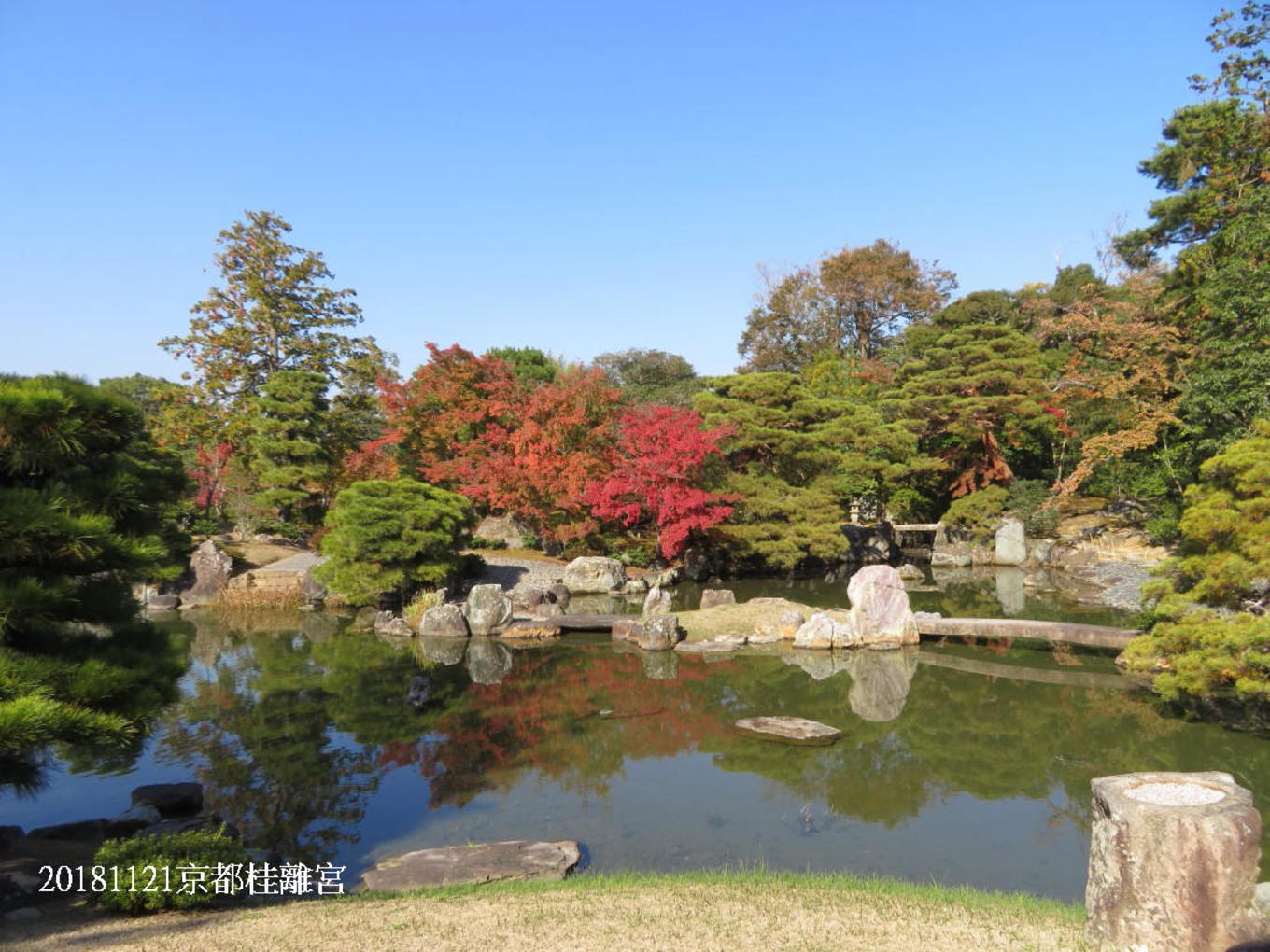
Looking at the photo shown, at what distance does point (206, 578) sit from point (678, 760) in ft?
49.4

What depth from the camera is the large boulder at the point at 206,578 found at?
1869 centimetres

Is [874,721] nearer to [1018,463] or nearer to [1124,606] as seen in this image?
[1124,606]

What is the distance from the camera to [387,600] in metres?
17.1

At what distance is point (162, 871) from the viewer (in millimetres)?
4520

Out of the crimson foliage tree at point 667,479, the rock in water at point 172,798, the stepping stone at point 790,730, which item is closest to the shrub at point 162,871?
the rock in water at point 172,798

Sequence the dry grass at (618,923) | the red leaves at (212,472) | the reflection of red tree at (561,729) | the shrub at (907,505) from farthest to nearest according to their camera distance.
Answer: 1. the shrub at (907,505)
2. the red leaves at (212,472)
3. the reflection of red tree at (561,729)
4. the dry grass at (618,923)

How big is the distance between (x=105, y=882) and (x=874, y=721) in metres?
8.10

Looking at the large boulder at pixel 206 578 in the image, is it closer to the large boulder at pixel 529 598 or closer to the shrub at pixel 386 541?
the shrub at pixel 386 541

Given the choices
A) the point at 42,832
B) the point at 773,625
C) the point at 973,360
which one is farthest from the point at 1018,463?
the point at 42,832

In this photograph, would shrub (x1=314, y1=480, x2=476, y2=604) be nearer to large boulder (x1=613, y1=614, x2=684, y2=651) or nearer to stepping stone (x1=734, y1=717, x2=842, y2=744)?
large boulder (x1=613, y1=614, x2=684, y2=651)

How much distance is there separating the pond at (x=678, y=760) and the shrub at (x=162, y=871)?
53.9 inches

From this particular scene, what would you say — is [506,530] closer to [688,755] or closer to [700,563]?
[700,563]

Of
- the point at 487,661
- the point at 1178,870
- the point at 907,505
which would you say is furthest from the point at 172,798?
the point at 907,505

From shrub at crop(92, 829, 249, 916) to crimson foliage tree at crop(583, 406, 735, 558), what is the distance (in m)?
14.5
